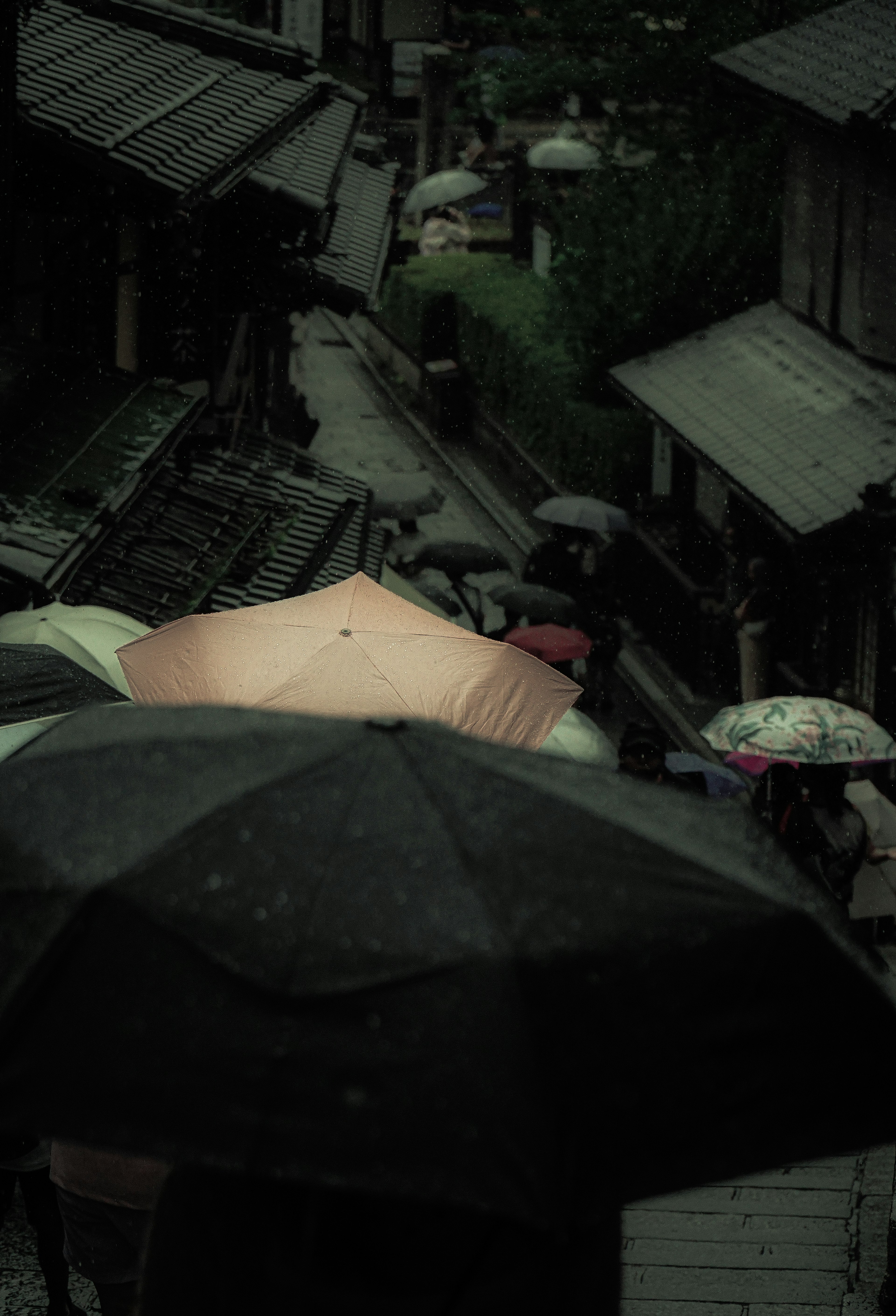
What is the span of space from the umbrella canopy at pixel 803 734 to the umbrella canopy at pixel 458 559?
342 inches

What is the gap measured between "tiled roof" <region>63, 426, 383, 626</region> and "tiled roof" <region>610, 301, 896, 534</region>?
4410mm

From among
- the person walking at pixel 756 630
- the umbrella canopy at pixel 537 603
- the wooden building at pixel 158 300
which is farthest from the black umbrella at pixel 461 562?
the wooden building at pixel 158 300

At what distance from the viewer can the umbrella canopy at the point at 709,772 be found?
10.9m

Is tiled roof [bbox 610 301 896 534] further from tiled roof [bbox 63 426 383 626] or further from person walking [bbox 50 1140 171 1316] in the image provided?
person walking [bbox 50 1140 171 1316]

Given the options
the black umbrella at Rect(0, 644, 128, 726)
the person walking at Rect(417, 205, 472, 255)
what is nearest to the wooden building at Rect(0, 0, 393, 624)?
the black umbrella at Rect(0, 644, 128, 726)

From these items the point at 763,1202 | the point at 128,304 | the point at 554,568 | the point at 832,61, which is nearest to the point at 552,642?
the point at 554,568

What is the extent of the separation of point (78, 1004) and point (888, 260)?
15.3 m

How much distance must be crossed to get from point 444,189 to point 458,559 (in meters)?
20.6

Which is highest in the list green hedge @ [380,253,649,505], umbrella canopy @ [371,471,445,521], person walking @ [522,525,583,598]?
person walking @ [522,525,583,598]

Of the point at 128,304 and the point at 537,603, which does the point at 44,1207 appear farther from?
the point at 537,603

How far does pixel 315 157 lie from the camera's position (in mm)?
16438

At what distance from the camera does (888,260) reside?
16.6m

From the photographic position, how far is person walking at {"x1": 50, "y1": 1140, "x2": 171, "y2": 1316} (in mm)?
4746

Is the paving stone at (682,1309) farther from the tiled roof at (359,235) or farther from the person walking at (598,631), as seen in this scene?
the tiled roof at (359,235)
